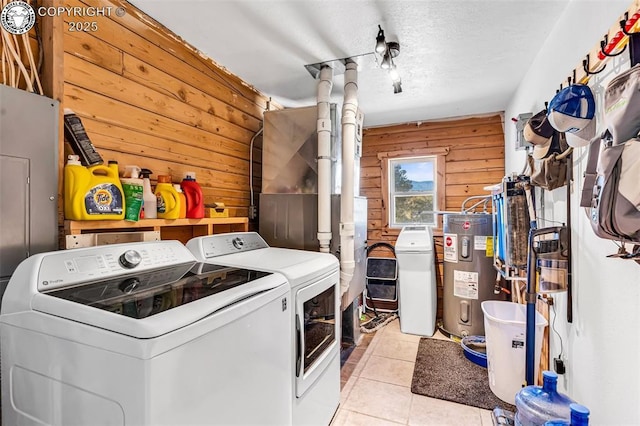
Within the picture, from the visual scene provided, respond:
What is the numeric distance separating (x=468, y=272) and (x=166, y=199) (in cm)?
277

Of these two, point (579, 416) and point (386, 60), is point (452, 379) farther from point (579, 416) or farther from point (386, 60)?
point (386, 60)

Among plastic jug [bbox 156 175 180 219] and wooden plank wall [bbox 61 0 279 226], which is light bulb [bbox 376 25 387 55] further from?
plastic jug [bbox 156 175 180 219]

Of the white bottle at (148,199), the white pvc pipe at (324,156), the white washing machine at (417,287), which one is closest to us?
the white bottle at (148,199)

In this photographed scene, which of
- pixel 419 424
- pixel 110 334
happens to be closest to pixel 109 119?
pixel 110 334

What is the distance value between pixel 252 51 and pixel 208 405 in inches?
84.6

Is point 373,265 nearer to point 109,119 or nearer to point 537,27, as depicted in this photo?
point 537,27

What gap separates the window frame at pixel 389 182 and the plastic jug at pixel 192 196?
2.59 metres

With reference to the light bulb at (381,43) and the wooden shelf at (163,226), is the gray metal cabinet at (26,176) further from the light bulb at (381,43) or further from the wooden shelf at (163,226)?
the light bulb at (381,43)

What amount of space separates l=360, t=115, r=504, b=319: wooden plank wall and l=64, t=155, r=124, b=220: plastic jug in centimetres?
311

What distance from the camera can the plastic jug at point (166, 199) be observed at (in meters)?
1.79

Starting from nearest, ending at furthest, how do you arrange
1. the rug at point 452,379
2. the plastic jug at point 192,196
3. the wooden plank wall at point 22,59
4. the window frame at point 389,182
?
the wooden plank wall at point 22,59 < the plastic jug at point 192,196 < the rug at point 452,379 < the window frame at point 389,182

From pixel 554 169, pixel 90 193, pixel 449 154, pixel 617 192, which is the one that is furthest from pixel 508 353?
pixel 90 193

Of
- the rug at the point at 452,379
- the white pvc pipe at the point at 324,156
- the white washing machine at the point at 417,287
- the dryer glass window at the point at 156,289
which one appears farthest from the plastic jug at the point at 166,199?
the white washing machine at the point at 417,287

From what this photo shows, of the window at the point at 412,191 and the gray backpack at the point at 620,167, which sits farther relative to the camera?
the window at the point at 412,191
